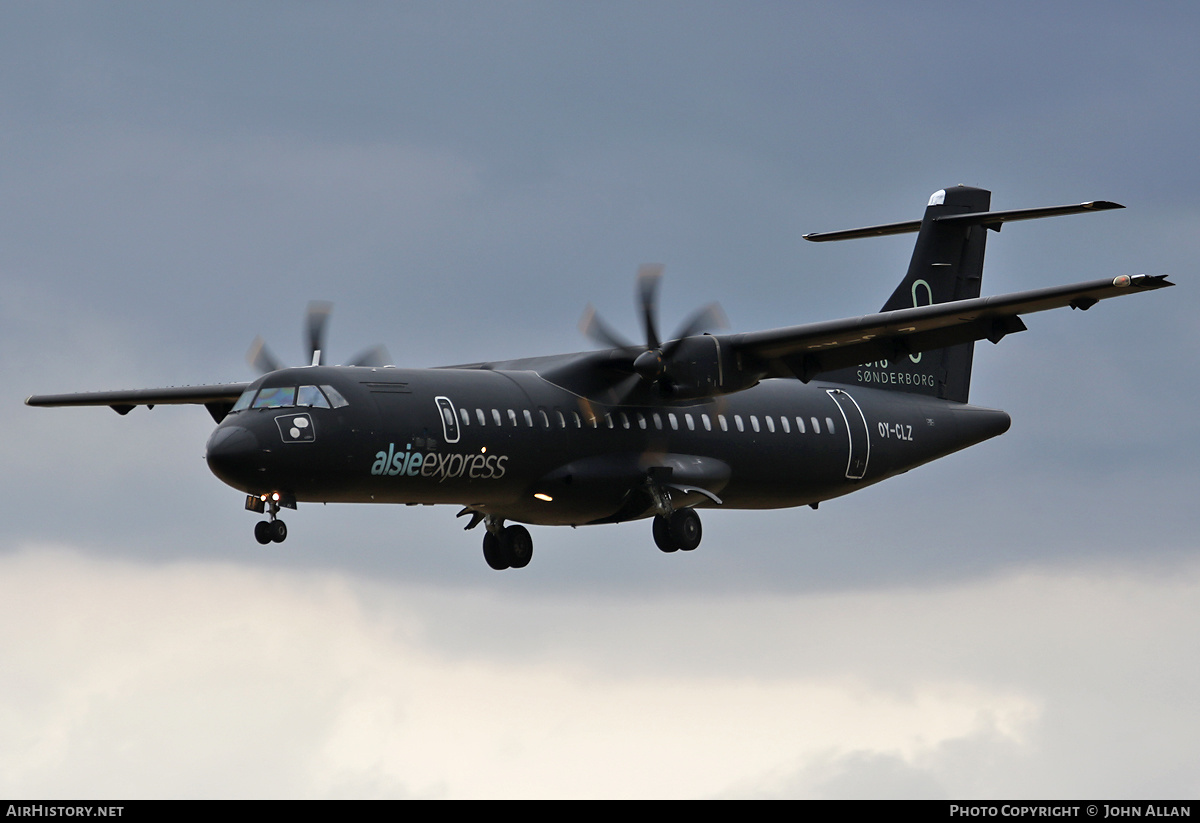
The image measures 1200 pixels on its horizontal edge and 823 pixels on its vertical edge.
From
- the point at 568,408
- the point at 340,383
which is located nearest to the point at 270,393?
the point at 340,383

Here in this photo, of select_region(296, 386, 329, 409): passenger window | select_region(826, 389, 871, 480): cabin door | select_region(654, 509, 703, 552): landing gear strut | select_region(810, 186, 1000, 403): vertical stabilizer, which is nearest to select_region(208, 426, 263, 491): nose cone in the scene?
select_region(296, 386, 329, 409): passenger window

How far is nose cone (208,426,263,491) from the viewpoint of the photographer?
998 inches

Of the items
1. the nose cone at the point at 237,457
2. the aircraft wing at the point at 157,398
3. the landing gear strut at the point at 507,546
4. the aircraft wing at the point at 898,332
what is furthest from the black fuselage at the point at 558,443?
the aircraft wing at the point at 157,398

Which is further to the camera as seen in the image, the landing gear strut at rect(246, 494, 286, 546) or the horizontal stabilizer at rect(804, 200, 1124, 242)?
the horizontal stabilizer at rect(804, 200, 1124, 242)

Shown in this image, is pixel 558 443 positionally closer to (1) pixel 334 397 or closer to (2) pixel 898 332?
(1) pixel 334 397

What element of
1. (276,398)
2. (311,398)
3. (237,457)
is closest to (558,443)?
(311,398)

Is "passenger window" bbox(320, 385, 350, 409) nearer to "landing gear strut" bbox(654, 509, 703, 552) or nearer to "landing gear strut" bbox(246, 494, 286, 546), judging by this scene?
"landing gear strut" bbox(246, 494, 286, 546)

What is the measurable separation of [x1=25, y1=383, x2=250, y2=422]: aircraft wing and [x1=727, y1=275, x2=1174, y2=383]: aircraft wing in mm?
10721

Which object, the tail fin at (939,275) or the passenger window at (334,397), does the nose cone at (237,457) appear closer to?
Result: the passenger window at (334,397)

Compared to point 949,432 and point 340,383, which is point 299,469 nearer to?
point 340,383

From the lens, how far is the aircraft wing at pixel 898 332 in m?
26.7

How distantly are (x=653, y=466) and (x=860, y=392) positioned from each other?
268 inches

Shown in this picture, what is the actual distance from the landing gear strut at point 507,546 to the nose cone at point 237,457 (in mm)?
7221

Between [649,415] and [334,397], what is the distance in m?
6.82
